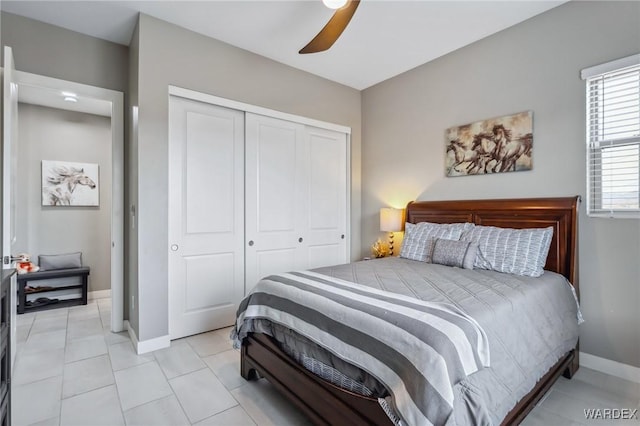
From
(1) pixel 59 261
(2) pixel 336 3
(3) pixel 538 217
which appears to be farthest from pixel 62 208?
(3) pixel 538 217

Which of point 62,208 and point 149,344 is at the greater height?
point 62,208

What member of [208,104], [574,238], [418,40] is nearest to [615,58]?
A: [574,238]

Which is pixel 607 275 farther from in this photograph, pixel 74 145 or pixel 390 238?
pixel 74 145

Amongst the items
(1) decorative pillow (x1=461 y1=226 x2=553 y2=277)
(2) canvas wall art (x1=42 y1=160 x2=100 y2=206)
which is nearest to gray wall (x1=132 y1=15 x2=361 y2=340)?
(2) canvas wall art (x1=42 y1=160 x2=100 y2=206)

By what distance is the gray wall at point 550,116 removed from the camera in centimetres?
228

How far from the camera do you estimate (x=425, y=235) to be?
3055mm

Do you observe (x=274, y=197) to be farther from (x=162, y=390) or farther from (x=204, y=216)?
(x=162, y=390)

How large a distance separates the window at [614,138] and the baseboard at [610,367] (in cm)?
109

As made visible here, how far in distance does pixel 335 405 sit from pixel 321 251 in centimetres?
258

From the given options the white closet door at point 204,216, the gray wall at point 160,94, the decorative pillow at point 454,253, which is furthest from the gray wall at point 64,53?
the decorative pillow at point 454,253

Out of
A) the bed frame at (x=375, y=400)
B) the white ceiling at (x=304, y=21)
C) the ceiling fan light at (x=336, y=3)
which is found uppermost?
the white ceiling at (x=304, y=21)

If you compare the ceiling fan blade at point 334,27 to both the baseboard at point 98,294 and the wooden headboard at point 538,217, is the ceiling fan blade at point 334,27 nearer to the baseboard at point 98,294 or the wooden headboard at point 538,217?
the wooden headboard at point 538,217

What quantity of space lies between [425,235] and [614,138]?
1.57 metres

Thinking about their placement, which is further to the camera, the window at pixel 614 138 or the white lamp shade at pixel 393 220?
the white lamp shade at pixel 393 220
